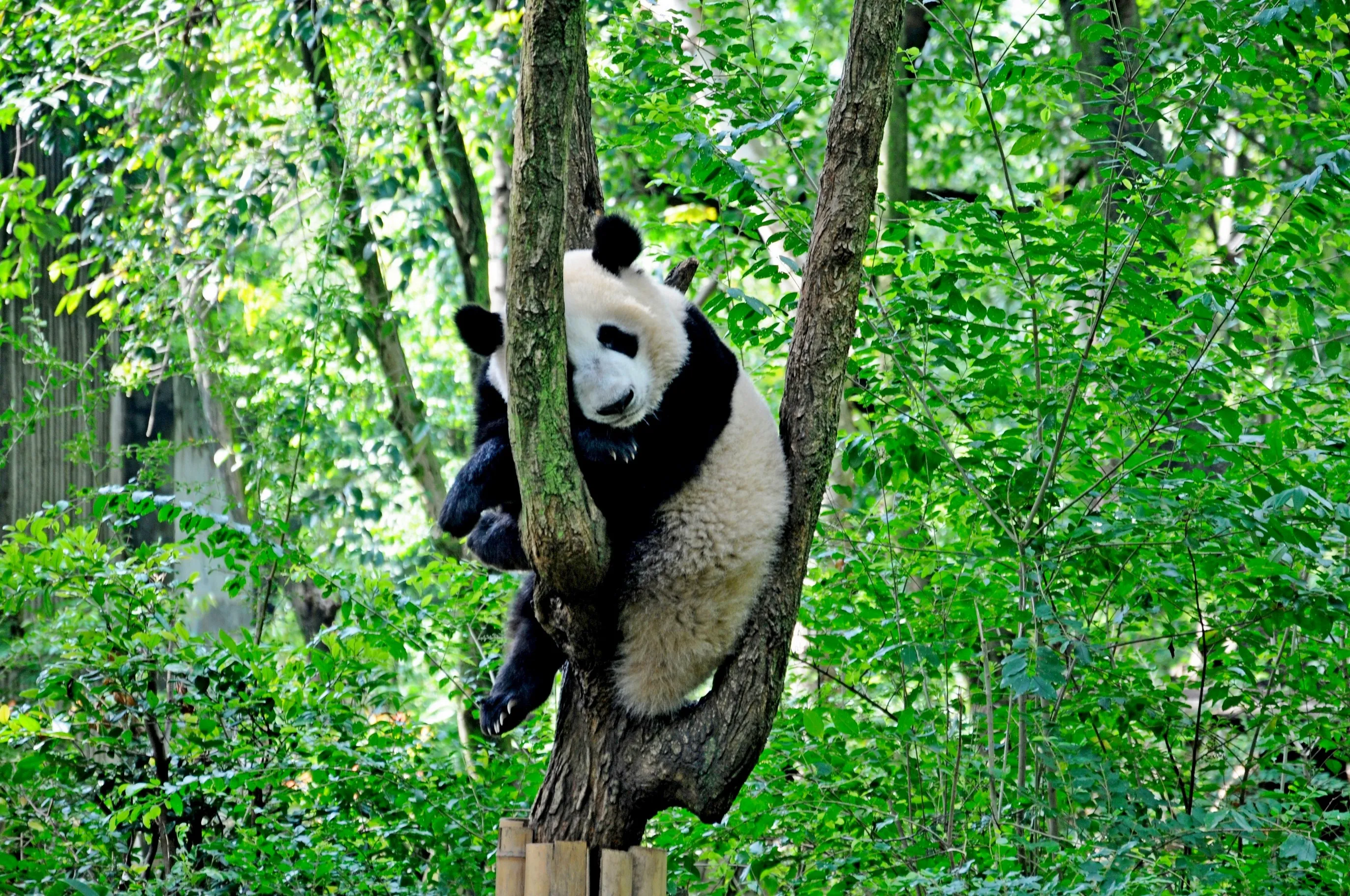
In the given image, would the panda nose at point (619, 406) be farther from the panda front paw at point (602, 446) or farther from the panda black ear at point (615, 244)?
the panda black ear at point (615, 244)

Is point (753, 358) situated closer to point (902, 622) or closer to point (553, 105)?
point (902, 622)

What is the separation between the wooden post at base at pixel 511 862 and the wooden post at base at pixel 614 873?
0.72 ft

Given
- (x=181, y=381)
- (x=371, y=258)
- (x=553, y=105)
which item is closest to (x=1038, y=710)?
(x=553, y=105)

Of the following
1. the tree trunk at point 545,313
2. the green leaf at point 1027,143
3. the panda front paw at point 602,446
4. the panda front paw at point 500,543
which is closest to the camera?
the tree trunk at point 545,313

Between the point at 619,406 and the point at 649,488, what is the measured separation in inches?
15.7

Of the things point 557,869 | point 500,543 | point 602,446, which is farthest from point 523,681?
point 602,446

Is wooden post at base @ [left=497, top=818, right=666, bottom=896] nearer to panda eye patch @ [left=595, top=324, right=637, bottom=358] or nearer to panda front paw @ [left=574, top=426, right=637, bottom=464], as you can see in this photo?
panda front paw @ [left=574, top=426, right=637, bottom=464]

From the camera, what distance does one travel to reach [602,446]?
2791mm

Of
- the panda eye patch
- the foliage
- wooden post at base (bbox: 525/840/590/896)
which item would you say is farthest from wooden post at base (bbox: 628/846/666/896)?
the panda eye patch

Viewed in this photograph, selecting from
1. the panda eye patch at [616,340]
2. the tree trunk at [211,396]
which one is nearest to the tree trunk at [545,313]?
the panda eye patch at [616,340]

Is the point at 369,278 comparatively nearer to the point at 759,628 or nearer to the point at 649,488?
the point at 649,488

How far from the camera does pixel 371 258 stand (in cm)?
719

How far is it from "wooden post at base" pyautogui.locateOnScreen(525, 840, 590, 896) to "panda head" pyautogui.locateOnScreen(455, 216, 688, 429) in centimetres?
109

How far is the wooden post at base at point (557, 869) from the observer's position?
280 centimetres
